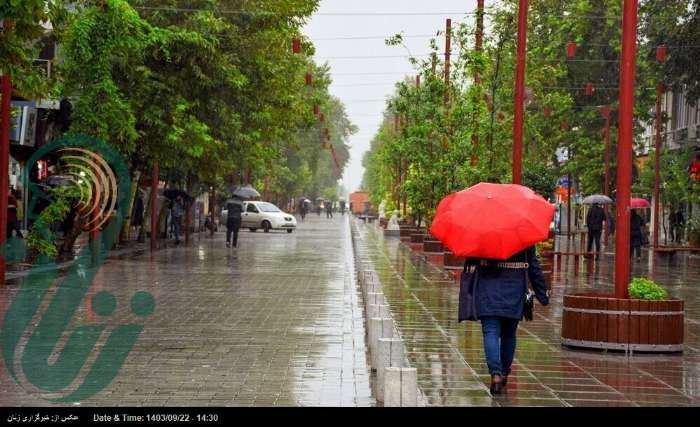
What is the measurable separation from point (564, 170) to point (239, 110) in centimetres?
2246

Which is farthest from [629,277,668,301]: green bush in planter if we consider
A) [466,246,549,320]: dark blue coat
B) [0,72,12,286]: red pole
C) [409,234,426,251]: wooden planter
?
[409,234,426,251]: wooden planter

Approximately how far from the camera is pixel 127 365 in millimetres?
11000

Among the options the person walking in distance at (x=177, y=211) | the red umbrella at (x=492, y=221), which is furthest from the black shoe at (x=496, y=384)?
the person walking in distance at (x=177, y=211)

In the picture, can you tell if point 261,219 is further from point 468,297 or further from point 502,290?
point 502,290

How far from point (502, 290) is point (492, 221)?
1.89 ft

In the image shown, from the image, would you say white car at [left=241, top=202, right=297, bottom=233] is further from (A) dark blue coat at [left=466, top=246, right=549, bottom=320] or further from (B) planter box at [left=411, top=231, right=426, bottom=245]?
(A) dark blue coat at [left=466, top=246, right=549, bottom=320]

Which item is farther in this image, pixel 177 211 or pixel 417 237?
pixel 177 211

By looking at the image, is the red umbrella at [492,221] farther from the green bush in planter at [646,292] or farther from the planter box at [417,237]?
the planter box at [417,237]

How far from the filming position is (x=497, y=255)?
974cm

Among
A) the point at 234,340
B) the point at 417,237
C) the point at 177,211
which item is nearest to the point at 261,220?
the point at 177,211

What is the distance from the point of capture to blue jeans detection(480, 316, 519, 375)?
9.69 metres
